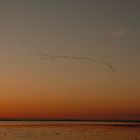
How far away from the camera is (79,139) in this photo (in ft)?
161

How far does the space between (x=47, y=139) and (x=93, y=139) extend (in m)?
6.23

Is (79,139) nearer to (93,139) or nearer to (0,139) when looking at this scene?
(93,139)

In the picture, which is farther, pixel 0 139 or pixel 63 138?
pixel 63 138

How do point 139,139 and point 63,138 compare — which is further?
point 63,138

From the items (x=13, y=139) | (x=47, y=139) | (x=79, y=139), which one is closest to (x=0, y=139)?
(x=13, y=139)

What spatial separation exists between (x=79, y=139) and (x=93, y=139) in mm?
2113

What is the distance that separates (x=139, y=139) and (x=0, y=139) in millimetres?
17968

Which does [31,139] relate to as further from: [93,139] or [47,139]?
[93,139]

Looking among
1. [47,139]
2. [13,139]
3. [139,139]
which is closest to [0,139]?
[13,139]

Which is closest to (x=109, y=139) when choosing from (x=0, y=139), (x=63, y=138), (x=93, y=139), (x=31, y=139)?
(x=93, y=139)

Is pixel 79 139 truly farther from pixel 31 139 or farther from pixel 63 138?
pixel 31 139

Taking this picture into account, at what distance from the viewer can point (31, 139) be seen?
48594 millimetres

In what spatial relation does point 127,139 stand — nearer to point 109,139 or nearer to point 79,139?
point 109,139

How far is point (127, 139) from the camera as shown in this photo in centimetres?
4931
